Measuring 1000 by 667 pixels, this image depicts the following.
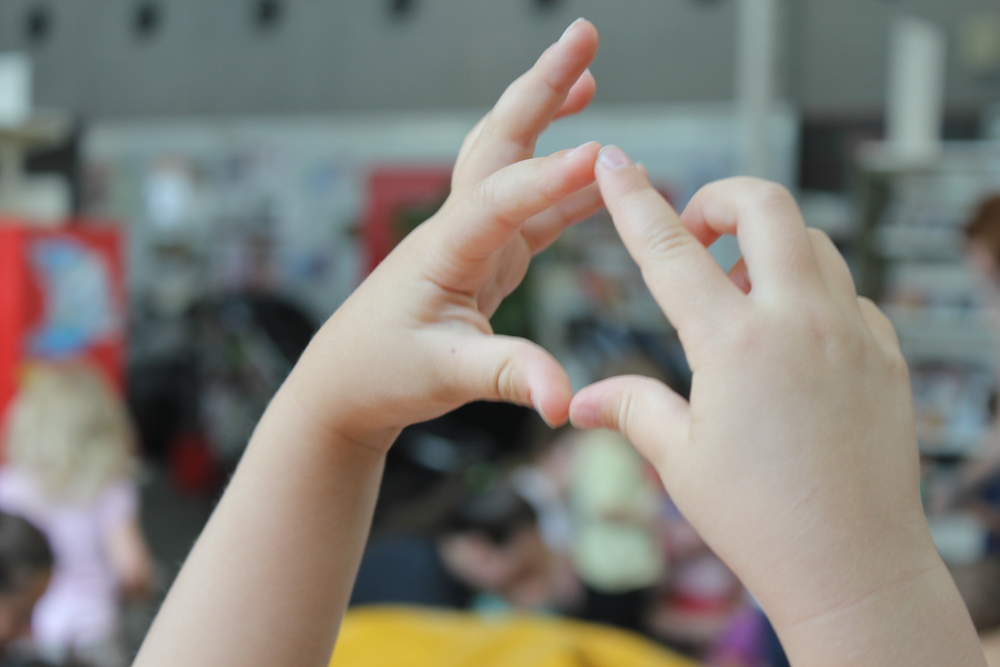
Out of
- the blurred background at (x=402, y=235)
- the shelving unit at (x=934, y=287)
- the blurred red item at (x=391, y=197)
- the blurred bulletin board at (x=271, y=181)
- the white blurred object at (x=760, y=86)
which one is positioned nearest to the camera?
the blurred background at (x=402, y=235)

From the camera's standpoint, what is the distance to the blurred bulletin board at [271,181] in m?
4.56

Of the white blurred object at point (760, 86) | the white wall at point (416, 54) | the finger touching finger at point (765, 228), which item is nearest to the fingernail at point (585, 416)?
the finger touching finger at point (765, 228)

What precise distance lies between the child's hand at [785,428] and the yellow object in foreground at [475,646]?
856mm

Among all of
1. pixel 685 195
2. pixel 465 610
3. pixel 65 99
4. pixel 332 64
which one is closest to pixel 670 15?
pixel 685 195

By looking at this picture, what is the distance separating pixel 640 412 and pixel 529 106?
0.21m

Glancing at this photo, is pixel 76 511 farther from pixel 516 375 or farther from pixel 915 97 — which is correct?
pixel 915 97

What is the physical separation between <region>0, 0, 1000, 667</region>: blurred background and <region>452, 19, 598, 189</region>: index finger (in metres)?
0.91

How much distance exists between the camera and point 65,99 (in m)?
5.80

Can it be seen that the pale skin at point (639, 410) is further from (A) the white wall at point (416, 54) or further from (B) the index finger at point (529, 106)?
(A) the white wall at point (416, 54)

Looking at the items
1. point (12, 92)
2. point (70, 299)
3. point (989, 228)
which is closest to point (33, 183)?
point (12, 92)

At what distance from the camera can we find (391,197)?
5.29 m

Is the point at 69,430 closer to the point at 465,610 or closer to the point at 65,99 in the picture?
the point at 465,610

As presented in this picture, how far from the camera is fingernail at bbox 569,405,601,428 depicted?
1.51ft

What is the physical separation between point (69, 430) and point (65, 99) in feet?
13.2
